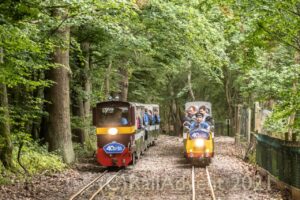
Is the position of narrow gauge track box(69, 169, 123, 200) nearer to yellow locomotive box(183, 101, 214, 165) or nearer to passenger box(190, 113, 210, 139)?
yellow locomotive box(183, 101, 214, 165)

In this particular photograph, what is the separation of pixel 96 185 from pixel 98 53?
11982 millimetres

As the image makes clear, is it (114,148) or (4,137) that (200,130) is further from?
(4,137)

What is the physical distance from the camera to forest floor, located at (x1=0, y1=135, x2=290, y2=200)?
13.2 metres

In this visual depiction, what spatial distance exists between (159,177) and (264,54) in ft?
36.7

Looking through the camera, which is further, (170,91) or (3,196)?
(170,91)

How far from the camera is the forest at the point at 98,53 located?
12102mm

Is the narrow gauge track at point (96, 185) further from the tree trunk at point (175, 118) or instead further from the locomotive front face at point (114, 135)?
the tree trunk at point (175, 118)

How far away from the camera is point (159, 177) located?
16.9 metres

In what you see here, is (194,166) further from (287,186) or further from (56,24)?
(56,24)

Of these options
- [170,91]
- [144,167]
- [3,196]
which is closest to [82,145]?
[144,167]

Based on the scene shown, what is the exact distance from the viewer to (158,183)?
15539 mm

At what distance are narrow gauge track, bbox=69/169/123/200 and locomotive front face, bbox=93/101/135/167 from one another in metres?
0.55

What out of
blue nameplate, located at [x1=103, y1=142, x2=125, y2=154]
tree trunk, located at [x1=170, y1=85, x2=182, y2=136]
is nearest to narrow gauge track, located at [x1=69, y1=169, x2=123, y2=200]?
blue nameplate, located at [x1=103, y1=142, x2=125, y2=154]

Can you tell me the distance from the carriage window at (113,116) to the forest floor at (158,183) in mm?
1918
